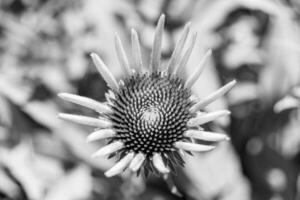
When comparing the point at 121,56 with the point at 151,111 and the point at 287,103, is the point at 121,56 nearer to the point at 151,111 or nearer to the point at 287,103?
the point at 151,111

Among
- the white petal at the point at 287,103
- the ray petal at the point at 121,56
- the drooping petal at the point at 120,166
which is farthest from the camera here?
the white petal at the point at 287,103

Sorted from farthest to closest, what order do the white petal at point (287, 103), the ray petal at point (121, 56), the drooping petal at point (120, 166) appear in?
1. the white petal at point (287, 103)
2. the ray petal at point (121, 56)
3. the drooping petal at point (120, 166)

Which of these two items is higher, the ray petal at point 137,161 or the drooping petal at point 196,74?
the drooping petal at point 196,74

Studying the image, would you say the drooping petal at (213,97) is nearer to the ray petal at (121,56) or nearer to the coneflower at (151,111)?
the coneflower at (151,111)

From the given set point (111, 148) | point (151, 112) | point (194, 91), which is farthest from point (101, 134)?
point (194, 91)

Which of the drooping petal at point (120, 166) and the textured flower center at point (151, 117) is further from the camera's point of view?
Answer: the textured flower center at point (151, 117)

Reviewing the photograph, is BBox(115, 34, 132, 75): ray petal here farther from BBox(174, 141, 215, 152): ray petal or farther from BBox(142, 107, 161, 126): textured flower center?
BBox(174, 141, 215, 152): ray petal

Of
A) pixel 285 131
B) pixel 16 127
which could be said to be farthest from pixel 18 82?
pixel 285 131

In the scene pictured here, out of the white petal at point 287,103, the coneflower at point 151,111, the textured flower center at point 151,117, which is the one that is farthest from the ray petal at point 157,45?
the white petal at point 287,103
